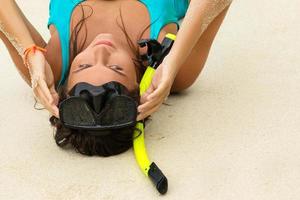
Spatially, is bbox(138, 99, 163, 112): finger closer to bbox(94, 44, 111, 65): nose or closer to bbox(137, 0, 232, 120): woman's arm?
bbox(137, 0, 232, 120): woman's arm

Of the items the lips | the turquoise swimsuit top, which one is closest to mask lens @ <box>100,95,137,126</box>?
the lips

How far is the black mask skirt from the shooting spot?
134 centimetres

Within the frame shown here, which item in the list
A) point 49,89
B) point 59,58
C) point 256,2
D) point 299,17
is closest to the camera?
point 49,89

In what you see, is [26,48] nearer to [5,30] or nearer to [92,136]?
[5,30]

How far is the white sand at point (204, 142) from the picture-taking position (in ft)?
4.32

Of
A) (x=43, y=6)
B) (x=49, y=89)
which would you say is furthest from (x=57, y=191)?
(x=43, y=6)

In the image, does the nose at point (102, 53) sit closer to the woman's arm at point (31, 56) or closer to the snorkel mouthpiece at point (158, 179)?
the woman's arm at point (31, 56)

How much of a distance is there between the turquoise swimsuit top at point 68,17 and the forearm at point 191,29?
0.23 metres

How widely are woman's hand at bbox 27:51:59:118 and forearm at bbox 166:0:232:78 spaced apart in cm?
31

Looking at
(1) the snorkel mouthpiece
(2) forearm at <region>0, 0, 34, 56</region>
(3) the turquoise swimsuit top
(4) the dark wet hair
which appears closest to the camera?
(1) the snorkel mouthpiece

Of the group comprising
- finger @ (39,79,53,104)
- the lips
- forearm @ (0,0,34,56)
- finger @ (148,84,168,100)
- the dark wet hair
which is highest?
forearm @ (0,0,34,56)

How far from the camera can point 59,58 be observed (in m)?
1.67

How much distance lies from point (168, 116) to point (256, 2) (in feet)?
2.87

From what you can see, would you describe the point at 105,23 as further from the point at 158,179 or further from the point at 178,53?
the point at 158,179
